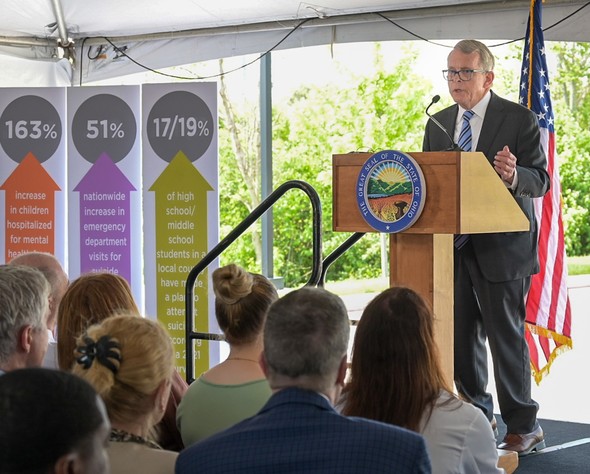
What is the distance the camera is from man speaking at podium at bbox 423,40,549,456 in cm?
386

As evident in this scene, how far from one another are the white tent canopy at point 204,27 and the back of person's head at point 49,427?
4.14 m

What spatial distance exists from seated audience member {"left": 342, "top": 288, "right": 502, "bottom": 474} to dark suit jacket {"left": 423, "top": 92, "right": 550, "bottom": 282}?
69.2 inches

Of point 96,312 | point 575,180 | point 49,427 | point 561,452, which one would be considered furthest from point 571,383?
point 575,180

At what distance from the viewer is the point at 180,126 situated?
5723mm

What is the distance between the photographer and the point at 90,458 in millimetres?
1109

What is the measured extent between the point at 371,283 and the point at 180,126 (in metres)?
10.7

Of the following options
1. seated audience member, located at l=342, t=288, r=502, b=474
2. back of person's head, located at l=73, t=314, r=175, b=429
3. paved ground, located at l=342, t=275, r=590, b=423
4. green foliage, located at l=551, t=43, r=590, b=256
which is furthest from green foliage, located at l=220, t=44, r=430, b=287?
back of person's head, located at l=73, t=314, r=175, b=429

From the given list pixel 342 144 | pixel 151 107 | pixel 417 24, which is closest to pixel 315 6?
pixel 417 24

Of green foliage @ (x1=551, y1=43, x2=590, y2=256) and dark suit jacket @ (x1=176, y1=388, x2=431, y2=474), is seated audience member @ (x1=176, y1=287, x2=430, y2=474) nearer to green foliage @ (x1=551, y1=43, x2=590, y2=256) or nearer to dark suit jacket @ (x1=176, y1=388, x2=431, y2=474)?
dark suit jacket @ (x1=176, y1=388, x2=431, y2=474)

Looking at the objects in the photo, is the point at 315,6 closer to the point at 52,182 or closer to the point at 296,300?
the point at 52,182

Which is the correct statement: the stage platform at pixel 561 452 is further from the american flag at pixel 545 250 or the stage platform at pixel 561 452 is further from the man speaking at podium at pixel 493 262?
the american flag at pixel 545 250

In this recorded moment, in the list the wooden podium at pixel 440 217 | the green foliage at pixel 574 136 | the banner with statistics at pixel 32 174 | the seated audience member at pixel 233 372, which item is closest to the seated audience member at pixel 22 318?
the seated audience member at pixel 233 372

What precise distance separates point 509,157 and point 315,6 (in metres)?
2.18

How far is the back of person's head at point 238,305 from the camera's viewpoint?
2.55 m
